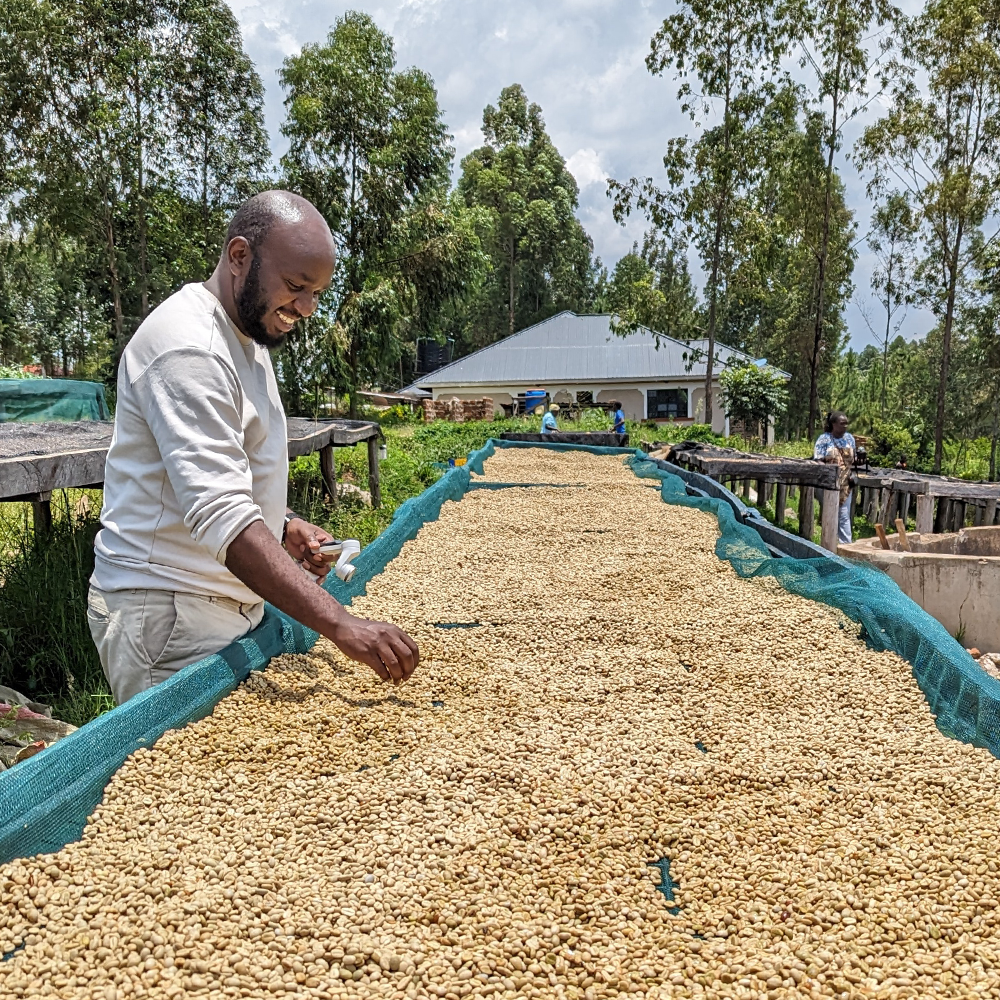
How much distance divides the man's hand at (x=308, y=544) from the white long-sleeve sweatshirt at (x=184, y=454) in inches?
18.3

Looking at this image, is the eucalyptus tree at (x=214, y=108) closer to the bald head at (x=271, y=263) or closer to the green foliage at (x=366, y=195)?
the green foliage at (x=366, y=195)

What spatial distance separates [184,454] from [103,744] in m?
0.61

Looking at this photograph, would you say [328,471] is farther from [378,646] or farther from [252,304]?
[378,646]

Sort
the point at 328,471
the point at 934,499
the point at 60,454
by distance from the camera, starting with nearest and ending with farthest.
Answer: the point at 60,454 → the point at 328,471 → the point at 934,499

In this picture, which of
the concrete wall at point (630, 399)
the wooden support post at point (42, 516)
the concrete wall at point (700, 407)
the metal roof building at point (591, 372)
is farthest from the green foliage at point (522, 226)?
the wooden support post at point (42, 516)

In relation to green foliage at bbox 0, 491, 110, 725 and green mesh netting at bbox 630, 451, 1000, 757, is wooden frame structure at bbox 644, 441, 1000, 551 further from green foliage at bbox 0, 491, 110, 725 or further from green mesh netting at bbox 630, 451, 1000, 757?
green foliage at bbox 0, 491, 110, 725

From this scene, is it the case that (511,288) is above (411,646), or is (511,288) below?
above

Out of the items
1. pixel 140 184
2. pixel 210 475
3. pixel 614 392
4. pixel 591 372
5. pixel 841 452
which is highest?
pixel 140 184

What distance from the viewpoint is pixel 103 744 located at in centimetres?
163

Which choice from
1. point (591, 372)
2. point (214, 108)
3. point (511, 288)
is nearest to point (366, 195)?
point (214, 108)

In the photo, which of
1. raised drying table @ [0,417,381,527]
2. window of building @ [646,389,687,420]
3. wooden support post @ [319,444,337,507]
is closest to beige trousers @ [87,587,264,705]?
raised drying table @ [0,417,381,527]

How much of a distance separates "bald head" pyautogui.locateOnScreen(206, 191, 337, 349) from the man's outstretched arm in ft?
1.65

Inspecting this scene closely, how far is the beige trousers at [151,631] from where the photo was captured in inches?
70.3

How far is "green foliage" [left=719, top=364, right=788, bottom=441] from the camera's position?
19.4m
